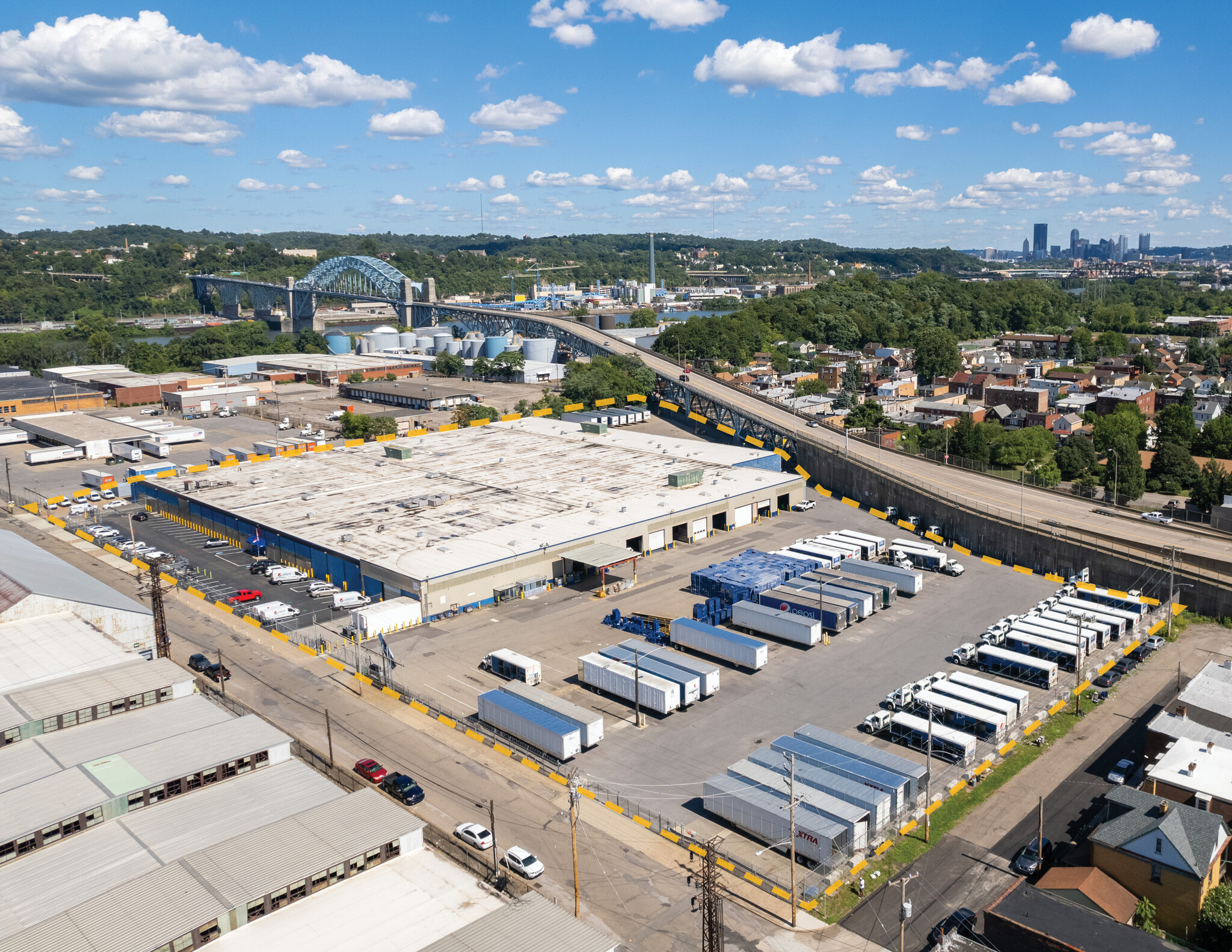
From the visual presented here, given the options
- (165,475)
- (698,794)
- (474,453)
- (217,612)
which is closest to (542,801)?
(698,794)

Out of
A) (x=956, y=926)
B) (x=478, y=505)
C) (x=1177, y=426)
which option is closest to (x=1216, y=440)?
(x=1177, y=426)

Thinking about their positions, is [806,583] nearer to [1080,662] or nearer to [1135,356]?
[1080,662]

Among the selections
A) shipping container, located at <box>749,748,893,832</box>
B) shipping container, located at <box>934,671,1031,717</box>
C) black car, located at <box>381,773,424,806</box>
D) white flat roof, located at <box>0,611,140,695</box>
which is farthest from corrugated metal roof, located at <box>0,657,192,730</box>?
shipping container, located at <box>934,671,1031,717</box>

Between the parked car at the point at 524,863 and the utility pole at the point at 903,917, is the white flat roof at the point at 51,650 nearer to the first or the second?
the parked car at the point at 524,863

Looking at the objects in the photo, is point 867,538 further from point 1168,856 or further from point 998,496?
point 1168,856

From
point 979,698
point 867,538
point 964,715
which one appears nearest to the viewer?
point 964,715

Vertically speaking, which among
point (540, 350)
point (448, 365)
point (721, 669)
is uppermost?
point (540, 350)

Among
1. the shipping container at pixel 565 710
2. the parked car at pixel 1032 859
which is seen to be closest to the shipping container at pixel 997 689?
the parked car at pixel 1032 859
